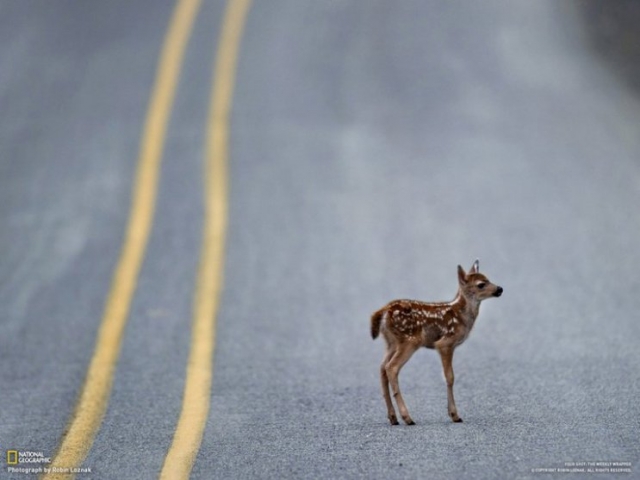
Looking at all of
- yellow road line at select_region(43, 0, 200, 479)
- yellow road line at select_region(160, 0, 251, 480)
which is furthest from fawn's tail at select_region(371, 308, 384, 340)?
yellow road line at select_region(43, 0, 200, 479)

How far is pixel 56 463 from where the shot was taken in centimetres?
877

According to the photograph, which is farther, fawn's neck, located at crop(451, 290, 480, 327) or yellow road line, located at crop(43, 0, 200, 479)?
yellow road line, located at crop(43, 0, 200, 479)

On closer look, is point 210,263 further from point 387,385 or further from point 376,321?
point 376,321

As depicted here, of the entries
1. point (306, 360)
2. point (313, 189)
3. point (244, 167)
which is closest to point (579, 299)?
point (306, 360)

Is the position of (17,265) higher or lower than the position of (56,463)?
higher

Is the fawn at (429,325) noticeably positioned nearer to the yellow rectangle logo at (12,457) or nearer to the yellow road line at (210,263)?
the yellow road line at (210,263)

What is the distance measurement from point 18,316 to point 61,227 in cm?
291

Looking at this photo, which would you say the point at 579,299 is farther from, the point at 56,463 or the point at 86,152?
the point at 86,152

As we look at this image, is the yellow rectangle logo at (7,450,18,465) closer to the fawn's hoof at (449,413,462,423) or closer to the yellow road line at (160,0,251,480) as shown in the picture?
the yellow road line at (160,0,251,480)

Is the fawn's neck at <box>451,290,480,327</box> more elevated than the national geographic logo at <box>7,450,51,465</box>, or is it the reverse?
the fawn's neck at <box>451,290,480,327</box>

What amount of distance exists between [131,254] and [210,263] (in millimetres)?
1035

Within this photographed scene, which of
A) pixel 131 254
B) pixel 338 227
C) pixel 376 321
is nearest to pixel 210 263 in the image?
pixel 131 254

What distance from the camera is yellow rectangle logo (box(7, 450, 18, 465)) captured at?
8.91 m

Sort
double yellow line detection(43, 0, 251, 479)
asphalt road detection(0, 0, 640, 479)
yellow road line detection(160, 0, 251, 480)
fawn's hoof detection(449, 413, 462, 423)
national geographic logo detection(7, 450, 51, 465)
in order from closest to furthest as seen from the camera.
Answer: national geographic logo detection(7, 450, 51, 465) → fawn's hoof detection(449, 413, 462, 423) → yellow road line detection(160, 0, 251, 480) → asphalt road detection(0, 0, 640, 479) → double yellow line detection(43, 0, 251, 479)
